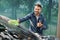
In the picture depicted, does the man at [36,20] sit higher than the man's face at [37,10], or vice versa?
the man's face at [37,10]

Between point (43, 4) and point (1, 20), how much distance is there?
18.2 inches

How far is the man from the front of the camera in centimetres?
262

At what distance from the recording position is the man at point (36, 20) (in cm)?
262

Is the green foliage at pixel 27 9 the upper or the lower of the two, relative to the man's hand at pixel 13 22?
upper

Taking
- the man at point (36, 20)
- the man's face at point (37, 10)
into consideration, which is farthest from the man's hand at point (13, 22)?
the man's face at point (37, 10)

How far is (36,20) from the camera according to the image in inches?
103

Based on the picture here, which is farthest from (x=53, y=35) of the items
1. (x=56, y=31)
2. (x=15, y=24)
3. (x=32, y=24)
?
(x=15, y=24)

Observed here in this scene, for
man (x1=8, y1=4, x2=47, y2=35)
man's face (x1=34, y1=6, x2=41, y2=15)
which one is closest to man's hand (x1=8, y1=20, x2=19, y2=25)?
man (x1=8, y1=4, x2=47, y2=35)

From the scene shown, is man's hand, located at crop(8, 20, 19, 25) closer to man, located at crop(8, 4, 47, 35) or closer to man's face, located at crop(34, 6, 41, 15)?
man, located at crop(8, 4, 47, 35)

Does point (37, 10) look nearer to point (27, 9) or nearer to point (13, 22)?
point (27, 9)

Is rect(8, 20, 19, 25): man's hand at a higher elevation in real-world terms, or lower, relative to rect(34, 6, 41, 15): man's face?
lower

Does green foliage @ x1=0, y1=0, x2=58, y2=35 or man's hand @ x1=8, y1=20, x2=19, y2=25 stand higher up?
green foliage @ x1=0, y1=0, x2=58, y2=35

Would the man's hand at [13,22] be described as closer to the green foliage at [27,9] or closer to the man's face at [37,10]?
the green foliage at [27,9]

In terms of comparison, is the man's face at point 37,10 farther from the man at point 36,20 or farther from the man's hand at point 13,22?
the man's hand at point 13,22
